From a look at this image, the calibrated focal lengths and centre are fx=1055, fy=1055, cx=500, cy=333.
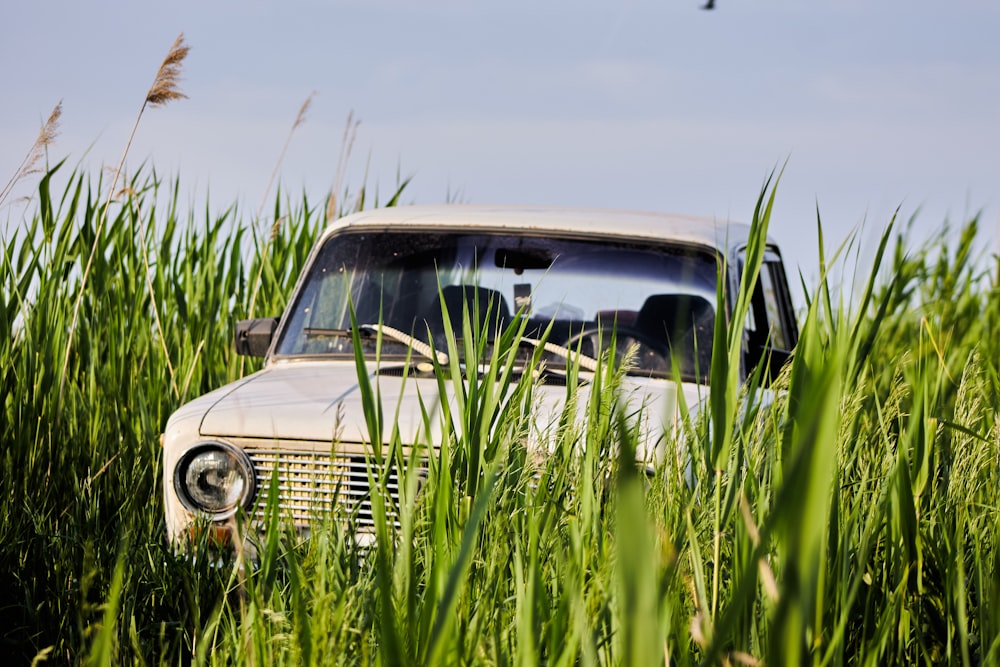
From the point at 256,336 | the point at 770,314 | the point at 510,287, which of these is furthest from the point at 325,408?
the point at 770,314

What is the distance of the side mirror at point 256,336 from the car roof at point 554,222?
1.40 ft

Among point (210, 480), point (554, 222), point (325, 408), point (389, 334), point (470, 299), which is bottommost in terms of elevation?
point (210, 480)

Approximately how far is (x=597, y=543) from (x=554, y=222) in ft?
7.17

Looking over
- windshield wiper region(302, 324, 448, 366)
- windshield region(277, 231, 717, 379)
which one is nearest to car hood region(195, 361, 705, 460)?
windshield wiper region(302, 324, 448, 366)

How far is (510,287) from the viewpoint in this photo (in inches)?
149

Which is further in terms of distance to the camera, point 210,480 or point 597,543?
point 210,480

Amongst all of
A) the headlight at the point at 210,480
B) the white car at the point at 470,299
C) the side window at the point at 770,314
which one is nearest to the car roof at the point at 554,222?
the white car at the point at 470,299

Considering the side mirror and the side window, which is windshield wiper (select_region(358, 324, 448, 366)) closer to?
the side mirror

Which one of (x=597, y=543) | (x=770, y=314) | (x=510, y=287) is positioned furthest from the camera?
(x=770, y=314)

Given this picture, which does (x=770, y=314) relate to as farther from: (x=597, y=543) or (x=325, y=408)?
(x=597, y=543)

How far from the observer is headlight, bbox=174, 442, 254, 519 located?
9.43ft

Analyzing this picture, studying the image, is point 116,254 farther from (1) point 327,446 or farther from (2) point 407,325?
(1) point 327,446

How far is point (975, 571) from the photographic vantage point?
6.77 feet

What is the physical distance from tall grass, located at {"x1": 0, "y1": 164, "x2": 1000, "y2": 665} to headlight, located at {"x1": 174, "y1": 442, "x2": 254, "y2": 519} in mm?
187
